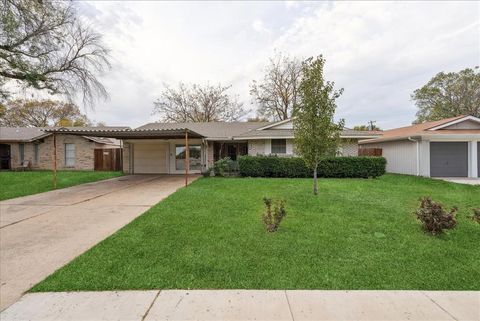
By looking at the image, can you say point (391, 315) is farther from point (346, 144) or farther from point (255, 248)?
point (346, 144)

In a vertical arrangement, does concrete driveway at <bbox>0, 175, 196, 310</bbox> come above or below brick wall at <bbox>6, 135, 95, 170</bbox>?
below

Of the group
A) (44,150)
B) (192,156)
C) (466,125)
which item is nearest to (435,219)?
(192,156)

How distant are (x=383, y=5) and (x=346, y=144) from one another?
339 inches

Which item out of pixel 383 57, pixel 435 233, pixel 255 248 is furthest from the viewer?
pixel 383 57

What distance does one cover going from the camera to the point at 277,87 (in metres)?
30.8

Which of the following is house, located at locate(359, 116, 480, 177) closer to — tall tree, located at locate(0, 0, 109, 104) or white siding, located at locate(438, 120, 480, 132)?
white siding, located at locate(438, 120, 480, 132)

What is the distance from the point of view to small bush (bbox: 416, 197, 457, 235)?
A: 5133mm

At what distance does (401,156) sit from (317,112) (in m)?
12.2

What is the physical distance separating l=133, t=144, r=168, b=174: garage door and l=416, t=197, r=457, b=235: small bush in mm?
15879

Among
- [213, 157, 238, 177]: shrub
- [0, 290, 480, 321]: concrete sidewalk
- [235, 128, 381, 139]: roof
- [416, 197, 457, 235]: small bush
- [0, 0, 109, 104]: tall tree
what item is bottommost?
[0, 290, 480, 321]: concrete sidewalk

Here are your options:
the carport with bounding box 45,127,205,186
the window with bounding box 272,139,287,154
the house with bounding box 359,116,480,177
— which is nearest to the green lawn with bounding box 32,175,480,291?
the window with bounding box 272,139,287,154

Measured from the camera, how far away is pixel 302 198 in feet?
28.5

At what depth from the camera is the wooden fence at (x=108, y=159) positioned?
20.6m

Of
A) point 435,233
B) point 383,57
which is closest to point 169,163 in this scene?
point 383,57
